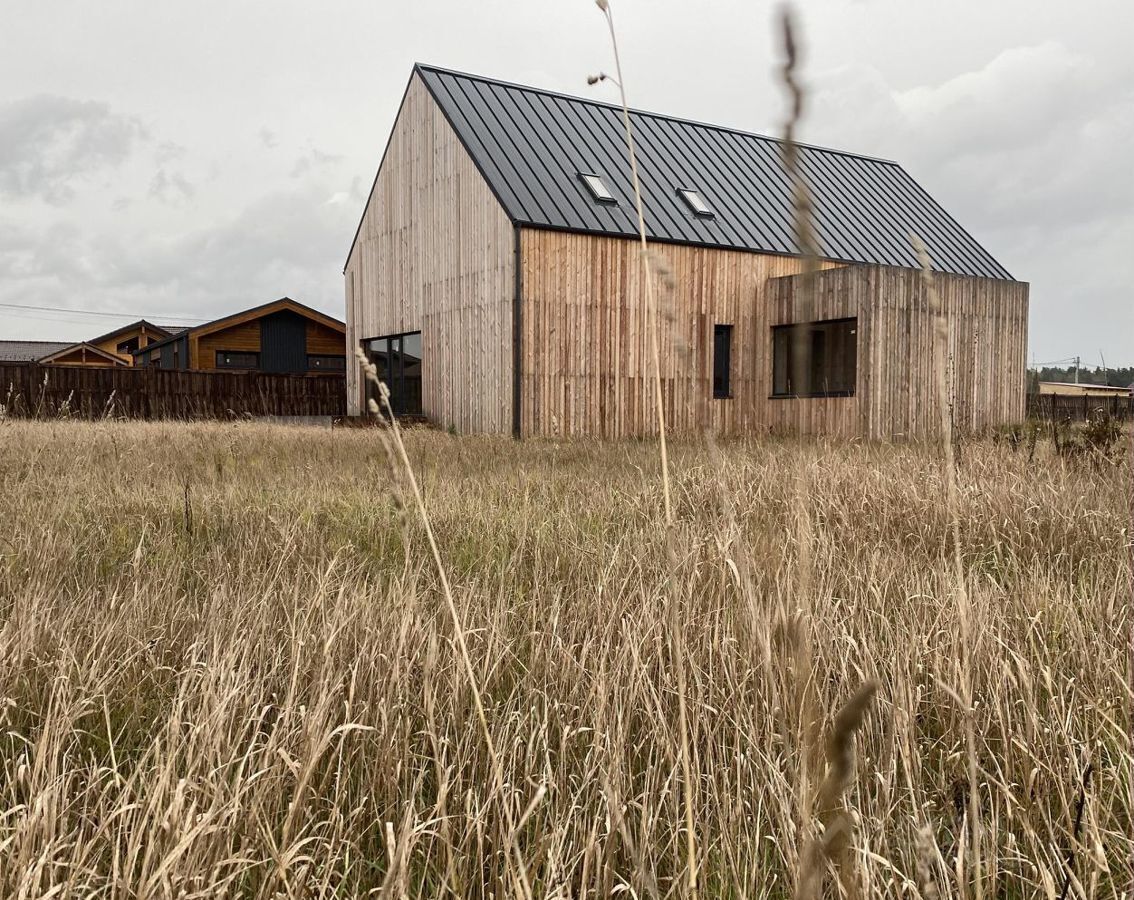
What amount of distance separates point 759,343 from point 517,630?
586 inches

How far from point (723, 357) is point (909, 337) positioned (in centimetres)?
353

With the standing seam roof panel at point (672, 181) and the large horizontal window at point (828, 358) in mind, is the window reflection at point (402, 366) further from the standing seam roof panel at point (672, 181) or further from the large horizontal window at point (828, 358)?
the large horizontal window at point (828, 358)

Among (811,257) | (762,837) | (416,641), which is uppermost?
(811,257)

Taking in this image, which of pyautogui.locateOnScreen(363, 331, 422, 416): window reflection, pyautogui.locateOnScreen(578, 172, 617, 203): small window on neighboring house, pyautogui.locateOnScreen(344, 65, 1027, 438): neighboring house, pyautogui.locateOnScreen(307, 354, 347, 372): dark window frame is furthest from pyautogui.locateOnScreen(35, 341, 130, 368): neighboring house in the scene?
pyautogui.locateOnScreen(578, 172, 617, 203): small window on neighboring house

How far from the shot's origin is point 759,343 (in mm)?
16719

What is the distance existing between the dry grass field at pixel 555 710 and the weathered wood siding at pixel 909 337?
10.8 meters

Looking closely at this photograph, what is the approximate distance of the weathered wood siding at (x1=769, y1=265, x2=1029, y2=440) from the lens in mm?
14344

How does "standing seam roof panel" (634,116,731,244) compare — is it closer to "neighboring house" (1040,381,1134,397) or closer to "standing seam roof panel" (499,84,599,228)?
"standing seam roof panel" (499,84,599,228)

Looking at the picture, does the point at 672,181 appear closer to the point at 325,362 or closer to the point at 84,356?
the point at 325,362

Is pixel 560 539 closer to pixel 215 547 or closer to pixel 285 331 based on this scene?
pixel 215 547

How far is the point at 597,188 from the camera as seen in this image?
1578 cm

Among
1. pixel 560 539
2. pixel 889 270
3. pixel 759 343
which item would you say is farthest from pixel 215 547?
pixel 759 343

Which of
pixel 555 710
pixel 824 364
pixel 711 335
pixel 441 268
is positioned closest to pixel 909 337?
pixel 824 364

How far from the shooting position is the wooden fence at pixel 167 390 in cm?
2303
